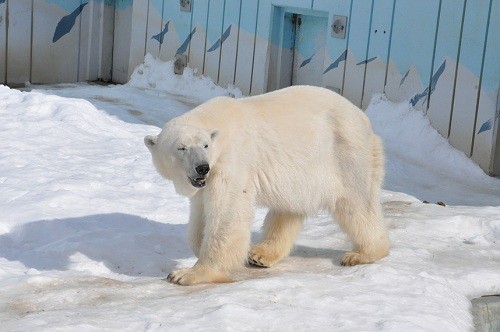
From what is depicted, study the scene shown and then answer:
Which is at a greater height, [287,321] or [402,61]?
[402,61]

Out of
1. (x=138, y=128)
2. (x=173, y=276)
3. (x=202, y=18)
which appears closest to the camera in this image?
(x=173, y=276)

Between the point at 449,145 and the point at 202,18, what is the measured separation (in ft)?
10.7

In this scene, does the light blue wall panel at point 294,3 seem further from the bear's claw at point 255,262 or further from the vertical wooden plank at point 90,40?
the bear's claw at point 255,262

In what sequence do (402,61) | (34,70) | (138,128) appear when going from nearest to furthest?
1. (138,128)
2. (402,61)
3. (34,70)

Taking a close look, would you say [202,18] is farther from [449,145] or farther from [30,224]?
[30,224]

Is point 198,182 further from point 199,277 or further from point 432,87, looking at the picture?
point 432,87

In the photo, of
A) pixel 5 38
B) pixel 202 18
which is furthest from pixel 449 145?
pixel 5 38

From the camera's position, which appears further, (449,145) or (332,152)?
(449,145)

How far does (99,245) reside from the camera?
Result: 4414 millimetres

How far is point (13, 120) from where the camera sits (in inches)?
254

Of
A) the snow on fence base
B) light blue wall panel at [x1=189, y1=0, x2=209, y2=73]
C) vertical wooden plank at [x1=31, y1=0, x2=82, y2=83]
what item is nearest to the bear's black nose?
the snow on fence base

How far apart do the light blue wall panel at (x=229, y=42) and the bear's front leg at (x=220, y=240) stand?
5.60m

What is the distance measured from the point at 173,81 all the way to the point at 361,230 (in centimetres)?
582

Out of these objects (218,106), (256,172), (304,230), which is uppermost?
(218,106)
